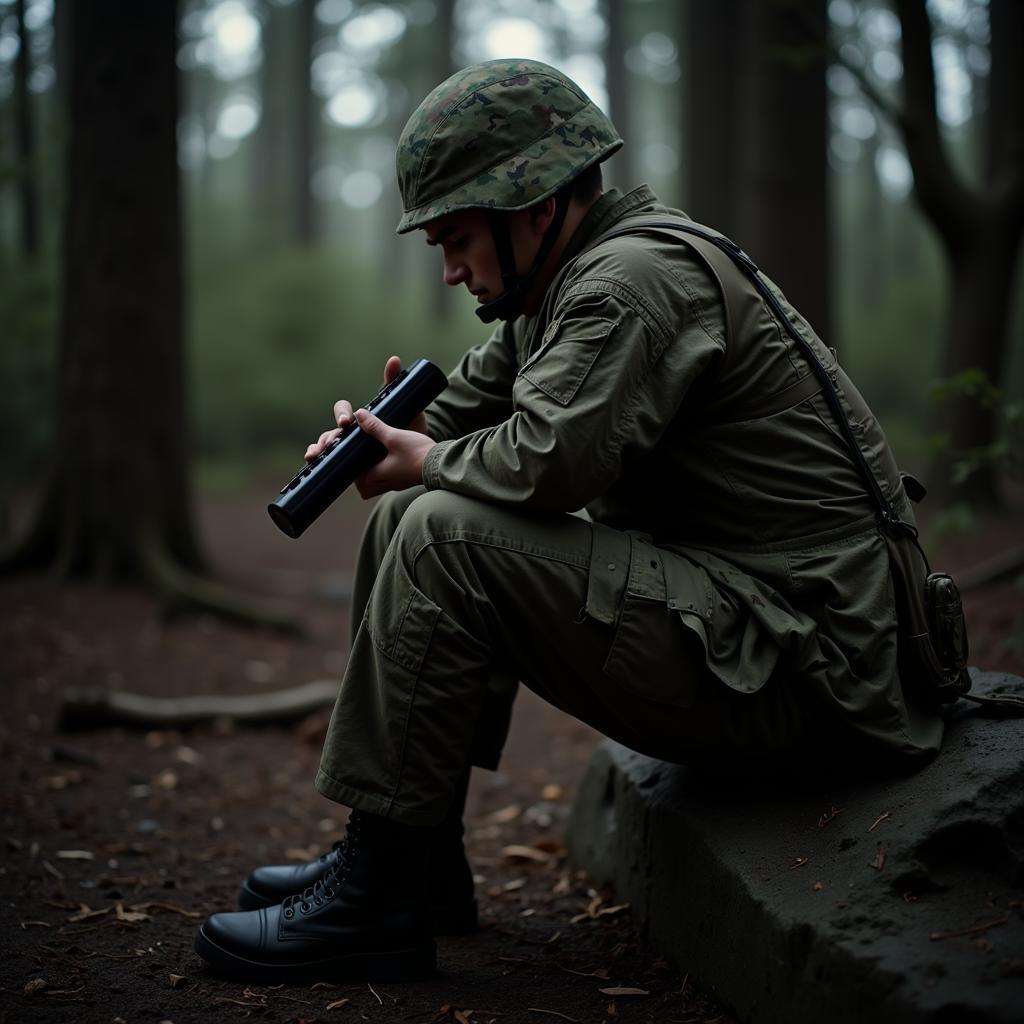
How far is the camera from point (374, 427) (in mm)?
2510

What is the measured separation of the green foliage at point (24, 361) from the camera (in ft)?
27.8

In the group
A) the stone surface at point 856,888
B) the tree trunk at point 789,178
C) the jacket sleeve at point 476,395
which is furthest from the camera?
the tree trunk at point 789,178

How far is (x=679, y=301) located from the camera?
91.2 inches

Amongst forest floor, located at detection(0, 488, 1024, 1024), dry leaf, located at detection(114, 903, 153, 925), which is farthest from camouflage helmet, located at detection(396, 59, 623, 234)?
dry leaf, located at detection(114, 903, 153, 925)

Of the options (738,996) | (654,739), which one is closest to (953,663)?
(654,739)

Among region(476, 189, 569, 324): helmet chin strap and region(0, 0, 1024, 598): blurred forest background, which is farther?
region(0, 0, 1024, 598): blurred forest background

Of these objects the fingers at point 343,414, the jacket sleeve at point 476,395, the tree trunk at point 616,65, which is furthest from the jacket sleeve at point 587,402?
the tree trunk at point 616,65

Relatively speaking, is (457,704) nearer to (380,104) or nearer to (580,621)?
(580,621)

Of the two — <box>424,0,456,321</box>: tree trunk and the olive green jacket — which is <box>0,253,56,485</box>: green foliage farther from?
<box>424,0,456,321</box>: tree trunk

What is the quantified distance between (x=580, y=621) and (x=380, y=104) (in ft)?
96.7

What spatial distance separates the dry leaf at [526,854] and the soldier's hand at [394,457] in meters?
1.68

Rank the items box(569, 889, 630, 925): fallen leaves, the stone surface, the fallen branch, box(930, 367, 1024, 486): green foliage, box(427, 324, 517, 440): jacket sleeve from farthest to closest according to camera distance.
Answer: the fallen branch < box(930, 367, 1024, 486): green foliage < box(427, 324, 517, 440): jacket sleeve < box(569, 889, 630, 925): fallen leaves < the stone surface

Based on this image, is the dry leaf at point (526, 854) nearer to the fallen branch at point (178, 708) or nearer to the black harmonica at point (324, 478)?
the black harmonica at point (324, 478)

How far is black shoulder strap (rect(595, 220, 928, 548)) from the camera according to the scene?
240 cm
